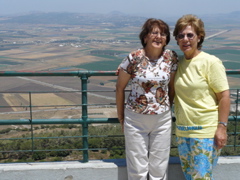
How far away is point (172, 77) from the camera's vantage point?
2.63m

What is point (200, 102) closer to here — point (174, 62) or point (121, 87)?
point (174, 62)

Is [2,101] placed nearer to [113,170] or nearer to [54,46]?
[113,170]

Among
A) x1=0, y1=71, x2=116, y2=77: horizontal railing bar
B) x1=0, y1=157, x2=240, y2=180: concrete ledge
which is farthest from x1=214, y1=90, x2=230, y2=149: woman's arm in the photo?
x1=0, y1=71, x2=116, y2=77: horizontal railing bar

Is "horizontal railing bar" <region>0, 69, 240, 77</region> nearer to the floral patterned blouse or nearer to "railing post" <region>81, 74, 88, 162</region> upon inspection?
"railing post" <region>81, 74, 88, 162</region>

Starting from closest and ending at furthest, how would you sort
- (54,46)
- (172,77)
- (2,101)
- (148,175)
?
(172,77), (148,175), (2,101), (54,46)

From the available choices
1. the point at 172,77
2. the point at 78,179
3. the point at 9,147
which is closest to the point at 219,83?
the point at 172,77

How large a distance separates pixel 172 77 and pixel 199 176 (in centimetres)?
82

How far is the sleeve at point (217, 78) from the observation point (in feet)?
7.97

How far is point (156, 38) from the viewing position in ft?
8.33

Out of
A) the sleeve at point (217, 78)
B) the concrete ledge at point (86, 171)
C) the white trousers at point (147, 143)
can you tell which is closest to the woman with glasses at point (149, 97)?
the white trousers at point (147, 143)

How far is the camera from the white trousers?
2.60m

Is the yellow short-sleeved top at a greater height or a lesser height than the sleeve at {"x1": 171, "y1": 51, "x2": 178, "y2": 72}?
lesser

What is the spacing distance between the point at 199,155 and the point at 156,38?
0.98m

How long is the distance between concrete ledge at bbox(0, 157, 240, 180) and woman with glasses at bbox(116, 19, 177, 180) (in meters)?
0.54
